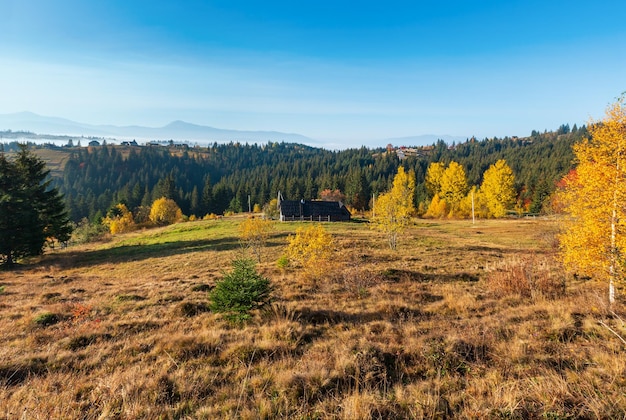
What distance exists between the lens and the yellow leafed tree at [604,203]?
11.5 m

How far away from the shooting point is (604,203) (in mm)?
11812

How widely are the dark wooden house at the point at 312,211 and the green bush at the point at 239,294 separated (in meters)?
49.6

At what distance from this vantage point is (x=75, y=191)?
158 m

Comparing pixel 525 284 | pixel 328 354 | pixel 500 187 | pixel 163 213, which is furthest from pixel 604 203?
pixel 163 213

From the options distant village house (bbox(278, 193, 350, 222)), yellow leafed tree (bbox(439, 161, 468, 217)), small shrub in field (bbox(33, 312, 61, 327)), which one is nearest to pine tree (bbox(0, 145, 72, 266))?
small shrub in field (bbox(33, 312, 61, 327))

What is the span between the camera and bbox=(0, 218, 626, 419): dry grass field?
4566 mm

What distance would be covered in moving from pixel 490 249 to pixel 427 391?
29.8 m

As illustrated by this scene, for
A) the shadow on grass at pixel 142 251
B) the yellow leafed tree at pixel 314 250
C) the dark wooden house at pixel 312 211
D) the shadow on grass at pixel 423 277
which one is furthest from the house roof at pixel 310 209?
the shadow on grass at pixel 423 277

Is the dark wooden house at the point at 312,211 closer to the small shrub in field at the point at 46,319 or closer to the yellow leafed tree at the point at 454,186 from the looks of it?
the yellow leafed tree at the point at 454,186

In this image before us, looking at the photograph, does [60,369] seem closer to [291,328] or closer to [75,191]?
[291,328]

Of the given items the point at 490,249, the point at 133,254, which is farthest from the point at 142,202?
the point at 490,249

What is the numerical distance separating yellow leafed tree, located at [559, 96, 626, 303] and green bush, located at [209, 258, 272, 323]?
513 inches

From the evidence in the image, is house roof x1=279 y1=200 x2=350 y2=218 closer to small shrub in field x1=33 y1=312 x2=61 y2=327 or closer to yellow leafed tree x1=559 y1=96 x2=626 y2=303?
small shrub in field x1=33 y1=312 x2=61 y2=327

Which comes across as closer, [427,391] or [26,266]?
[427,391]
